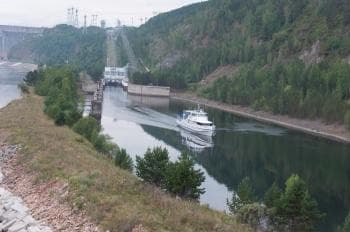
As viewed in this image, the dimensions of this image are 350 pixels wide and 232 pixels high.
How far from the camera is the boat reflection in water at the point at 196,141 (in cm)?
5524

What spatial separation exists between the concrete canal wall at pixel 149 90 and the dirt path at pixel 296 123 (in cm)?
1557

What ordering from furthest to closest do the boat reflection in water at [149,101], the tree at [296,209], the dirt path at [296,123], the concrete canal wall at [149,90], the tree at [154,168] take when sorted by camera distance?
1. the concrete canal wall at [149,90]
2. the boat reflection in water at [149,101]
3. the dirt path at [296,123]
4. the tree at [154,168]
5. the tree at [296,209]

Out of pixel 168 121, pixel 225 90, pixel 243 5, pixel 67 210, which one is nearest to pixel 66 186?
pixel 67 210

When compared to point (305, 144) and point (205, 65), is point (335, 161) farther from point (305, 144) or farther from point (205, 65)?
point (205, 65)

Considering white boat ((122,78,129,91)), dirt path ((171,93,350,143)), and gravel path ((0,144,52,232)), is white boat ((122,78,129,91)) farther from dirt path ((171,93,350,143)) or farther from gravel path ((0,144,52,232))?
gravel path ((0,144,52,232))

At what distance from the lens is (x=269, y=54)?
100 meters

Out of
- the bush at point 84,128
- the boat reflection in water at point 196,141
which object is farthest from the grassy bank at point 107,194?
the boat reflection in water at point 196,141

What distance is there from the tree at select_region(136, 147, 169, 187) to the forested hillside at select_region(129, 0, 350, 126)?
36.9 metres

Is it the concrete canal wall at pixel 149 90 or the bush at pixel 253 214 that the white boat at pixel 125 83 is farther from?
the bush at pixel 253 214

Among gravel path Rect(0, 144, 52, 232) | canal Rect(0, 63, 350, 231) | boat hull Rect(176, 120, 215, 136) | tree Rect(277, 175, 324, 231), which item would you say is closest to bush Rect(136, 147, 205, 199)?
tree Rect(277, 175, 324, 231)

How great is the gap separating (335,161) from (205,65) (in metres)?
67.2

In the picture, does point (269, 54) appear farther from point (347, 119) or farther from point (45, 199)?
point (45, 199)

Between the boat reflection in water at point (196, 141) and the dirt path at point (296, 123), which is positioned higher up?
the dirt path at point (296, 123)

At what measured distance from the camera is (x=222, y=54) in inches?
4451
